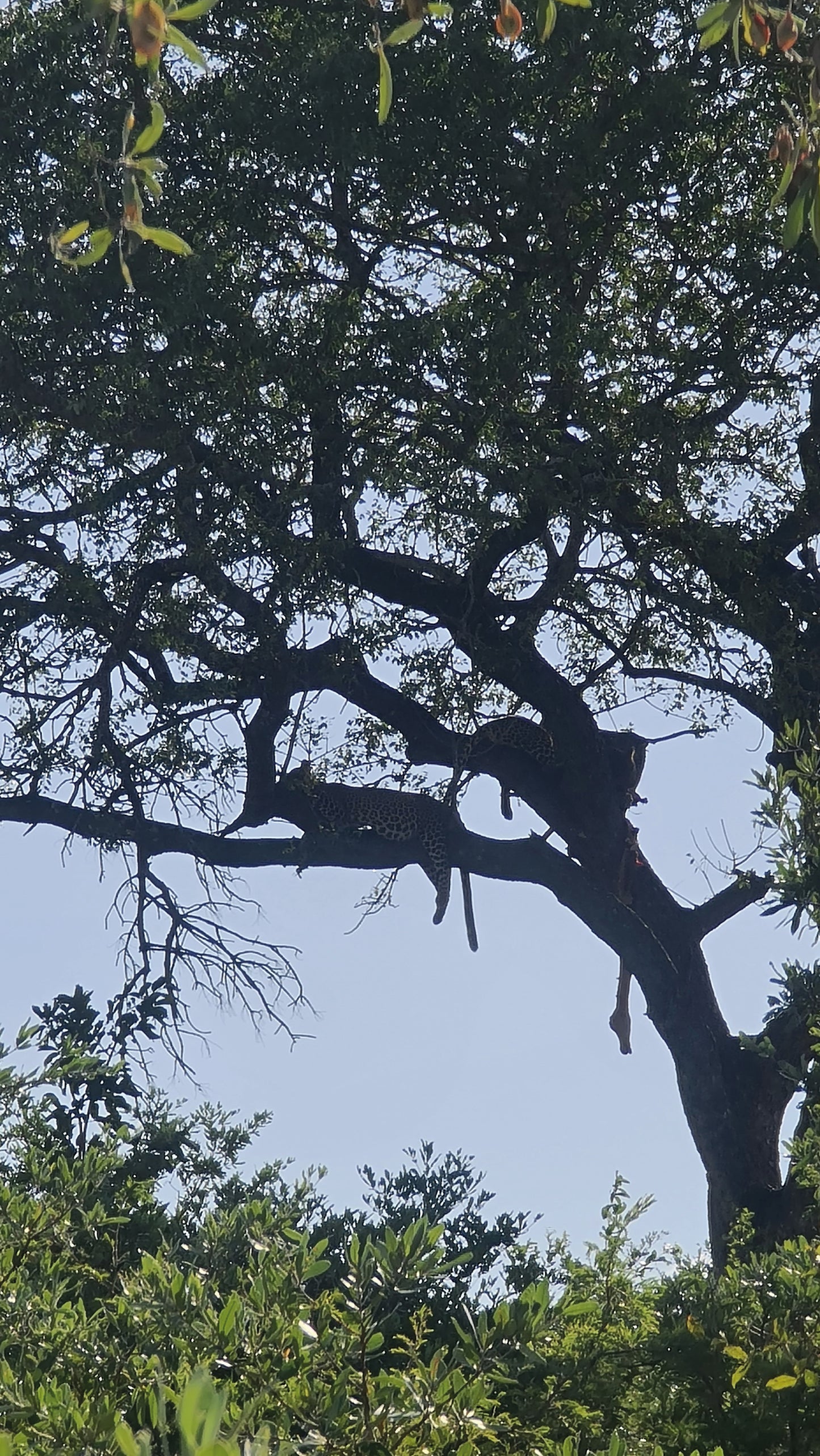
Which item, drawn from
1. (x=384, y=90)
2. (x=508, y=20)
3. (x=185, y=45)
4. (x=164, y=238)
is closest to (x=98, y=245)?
(x=164, y=238)

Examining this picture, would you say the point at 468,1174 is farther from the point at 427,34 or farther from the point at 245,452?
the point at 427,34

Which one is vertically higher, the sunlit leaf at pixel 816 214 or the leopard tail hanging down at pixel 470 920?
the leopard tail hanging down at pixel 470 920

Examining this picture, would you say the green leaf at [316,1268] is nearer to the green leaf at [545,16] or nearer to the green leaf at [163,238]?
the green leaf at [163,238]

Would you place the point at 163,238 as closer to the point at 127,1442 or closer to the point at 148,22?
the point at 148,22

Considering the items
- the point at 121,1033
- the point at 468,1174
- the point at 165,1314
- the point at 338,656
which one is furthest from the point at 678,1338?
the point at 338,656

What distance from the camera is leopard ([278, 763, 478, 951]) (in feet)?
30.4

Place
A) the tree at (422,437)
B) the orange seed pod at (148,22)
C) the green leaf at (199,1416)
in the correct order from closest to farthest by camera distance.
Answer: the green leaf at (199,1416) → the orange seed pod at (148,22) → the tree at (422,437)

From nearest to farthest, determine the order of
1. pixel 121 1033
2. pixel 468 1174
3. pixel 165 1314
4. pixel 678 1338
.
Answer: pixel 165 1314, pixel 678 1338, pixel 468 1174, pixel 121 1033

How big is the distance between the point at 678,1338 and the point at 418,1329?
662 millimetres

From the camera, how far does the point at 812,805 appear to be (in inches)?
142

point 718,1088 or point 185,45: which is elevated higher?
point 718,1088

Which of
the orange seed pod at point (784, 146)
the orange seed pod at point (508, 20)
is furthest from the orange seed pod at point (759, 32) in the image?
the orange seed pod at point (508, 20)

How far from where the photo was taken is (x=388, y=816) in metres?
9.39

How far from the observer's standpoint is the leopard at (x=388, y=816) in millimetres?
9273
